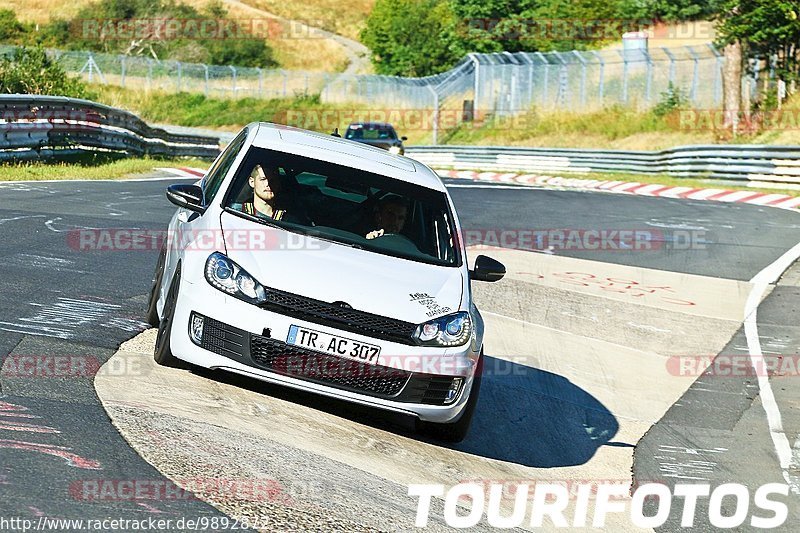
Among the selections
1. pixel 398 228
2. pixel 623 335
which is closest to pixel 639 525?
pixel 398 228

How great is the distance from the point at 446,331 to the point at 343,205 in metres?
1.48

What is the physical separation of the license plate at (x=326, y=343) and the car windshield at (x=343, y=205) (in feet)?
3.62

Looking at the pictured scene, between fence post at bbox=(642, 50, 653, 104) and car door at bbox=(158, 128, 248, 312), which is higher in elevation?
car door at bbox=(158, 128, 248, 312)

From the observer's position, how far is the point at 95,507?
449cm

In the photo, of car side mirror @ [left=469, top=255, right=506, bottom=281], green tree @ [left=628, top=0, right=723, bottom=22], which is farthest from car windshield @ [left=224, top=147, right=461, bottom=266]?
green tree @ [left=628, top=0, right=723, bottom=22]

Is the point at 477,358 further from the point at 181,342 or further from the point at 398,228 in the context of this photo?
the point at 181,342

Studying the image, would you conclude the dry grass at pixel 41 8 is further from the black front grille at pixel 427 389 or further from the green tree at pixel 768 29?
the black front grille at pixel 427 389

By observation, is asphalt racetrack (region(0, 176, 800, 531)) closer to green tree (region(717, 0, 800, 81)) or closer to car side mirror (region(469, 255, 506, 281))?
car side mirror (region(469, 255, 506, 281))

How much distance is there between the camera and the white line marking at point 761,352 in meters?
7.41

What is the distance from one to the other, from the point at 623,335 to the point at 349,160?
14.3ft

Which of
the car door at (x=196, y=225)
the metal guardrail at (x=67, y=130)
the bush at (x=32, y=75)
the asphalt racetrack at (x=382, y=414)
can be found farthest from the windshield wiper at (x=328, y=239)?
the bush at (x=32, y=75)

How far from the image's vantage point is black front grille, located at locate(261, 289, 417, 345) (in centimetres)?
621

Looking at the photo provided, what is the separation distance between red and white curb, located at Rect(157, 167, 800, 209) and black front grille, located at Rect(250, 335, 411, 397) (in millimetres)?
19732
